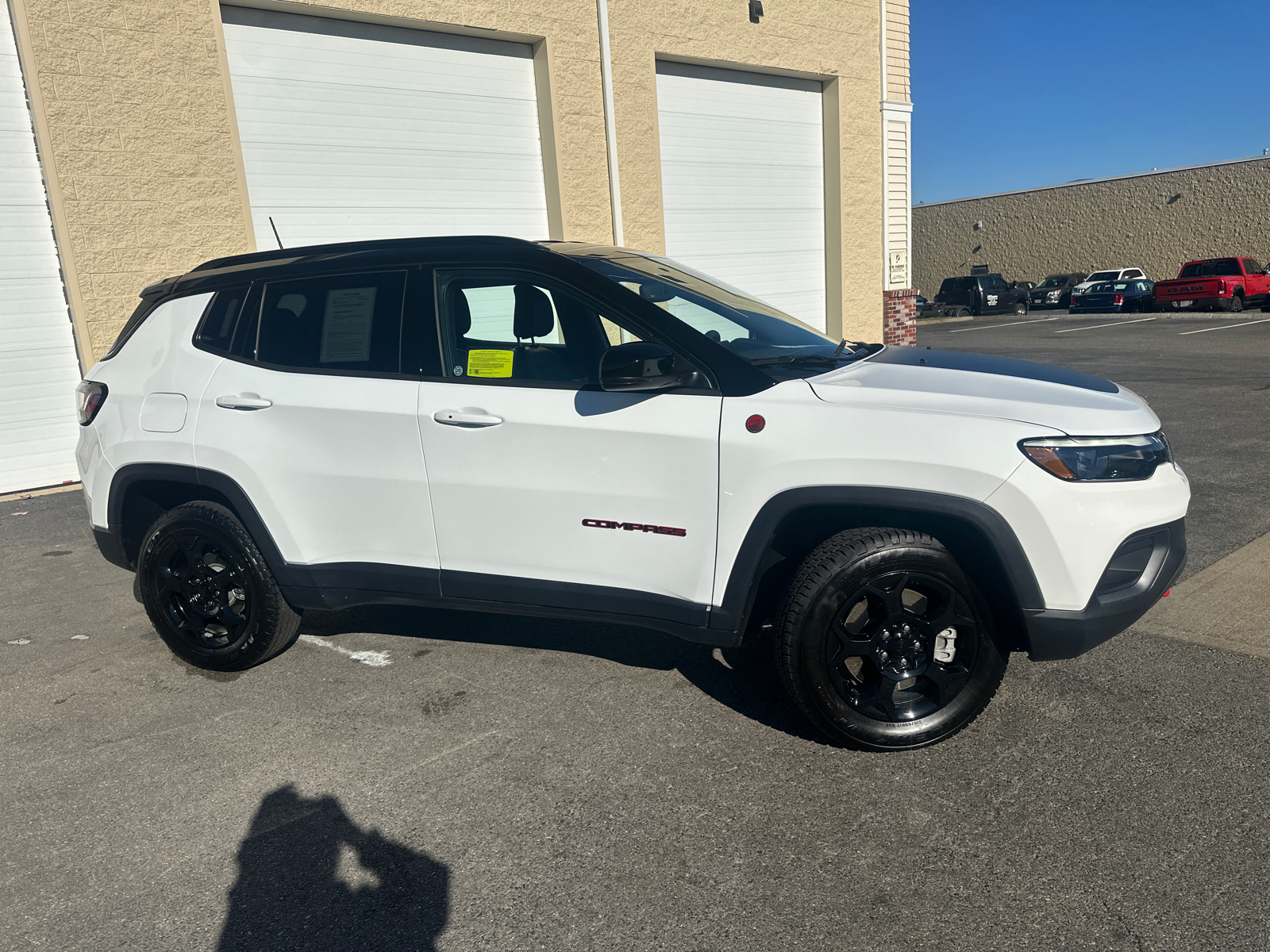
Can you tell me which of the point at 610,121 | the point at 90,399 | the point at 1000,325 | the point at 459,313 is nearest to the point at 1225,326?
the point at 1000,325

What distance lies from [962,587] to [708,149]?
1038 cm

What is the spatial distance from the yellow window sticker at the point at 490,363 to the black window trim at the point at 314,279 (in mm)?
222

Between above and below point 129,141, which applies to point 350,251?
below

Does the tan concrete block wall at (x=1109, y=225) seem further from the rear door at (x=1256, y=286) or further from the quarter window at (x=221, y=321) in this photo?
the quarter window at (x=221, y=321)

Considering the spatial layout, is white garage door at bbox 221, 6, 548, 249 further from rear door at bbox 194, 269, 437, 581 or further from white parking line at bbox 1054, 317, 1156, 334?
A: white parking line at bbox 1054, 317, 1156, 334

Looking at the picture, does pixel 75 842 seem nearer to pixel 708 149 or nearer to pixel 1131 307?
pixel 708 149

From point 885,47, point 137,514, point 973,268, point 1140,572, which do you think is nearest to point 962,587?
point 1140,572

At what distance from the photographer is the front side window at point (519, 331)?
→ 11.3 feet

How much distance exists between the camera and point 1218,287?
2680 cm

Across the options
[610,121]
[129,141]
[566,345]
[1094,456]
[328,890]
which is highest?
[610,121]

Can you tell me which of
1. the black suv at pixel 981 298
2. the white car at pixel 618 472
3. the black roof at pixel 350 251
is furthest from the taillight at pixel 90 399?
the black suv at pixel 981 298

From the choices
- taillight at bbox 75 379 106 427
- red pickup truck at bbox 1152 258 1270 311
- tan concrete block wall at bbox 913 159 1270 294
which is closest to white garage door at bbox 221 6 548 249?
taillight at bbox 75 379 106 427

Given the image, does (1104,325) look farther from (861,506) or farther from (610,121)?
(861,506)

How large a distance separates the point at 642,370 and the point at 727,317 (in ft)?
2.84
